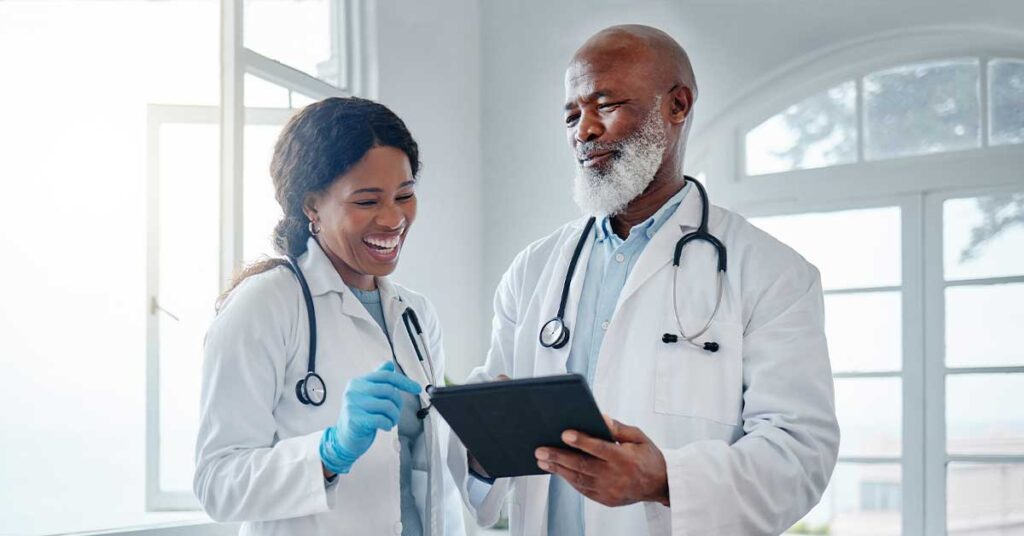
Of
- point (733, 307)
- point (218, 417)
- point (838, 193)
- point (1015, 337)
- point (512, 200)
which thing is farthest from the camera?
point (512, 200)

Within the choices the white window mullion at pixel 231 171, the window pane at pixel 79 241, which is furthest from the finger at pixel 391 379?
the window pane at pixel 79 241

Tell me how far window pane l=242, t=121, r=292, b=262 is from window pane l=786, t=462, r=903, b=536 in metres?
2.15

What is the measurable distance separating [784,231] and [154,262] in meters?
2.25

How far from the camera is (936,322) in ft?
11.7

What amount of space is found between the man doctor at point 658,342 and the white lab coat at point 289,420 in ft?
0.82

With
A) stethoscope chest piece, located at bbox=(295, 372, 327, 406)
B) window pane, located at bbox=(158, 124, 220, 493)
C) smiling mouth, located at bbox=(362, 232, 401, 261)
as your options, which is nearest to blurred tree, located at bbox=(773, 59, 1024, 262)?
window pane, located at bbox=(158, 124, 220, 493)

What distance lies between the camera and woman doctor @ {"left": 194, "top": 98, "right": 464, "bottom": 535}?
1.73 meters

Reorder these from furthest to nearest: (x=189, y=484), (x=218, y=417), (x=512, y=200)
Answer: (x=512, y=200)
(x=189, y=484)
(x=218, y=417)

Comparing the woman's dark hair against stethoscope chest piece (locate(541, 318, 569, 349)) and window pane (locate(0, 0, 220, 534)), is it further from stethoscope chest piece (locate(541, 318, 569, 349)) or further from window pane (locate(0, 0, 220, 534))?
window pane (locate(0, 0, 220, 534))

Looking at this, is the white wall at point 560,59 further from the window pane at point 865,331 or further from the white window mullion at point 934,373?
the window pane at point 865,331

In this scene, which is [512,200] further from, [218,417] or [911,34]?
[218,417]

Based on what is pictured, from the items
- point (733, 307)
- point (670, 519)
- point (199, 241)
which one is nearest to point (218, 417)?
point (670, 519)

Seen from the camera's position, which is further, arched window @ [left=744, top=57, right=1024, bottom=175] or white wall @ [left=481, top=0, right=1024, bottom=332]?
white wall @ [left=481, top=0, right=1024, bottom=332]

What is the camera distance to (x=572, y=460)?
1.59 meters
